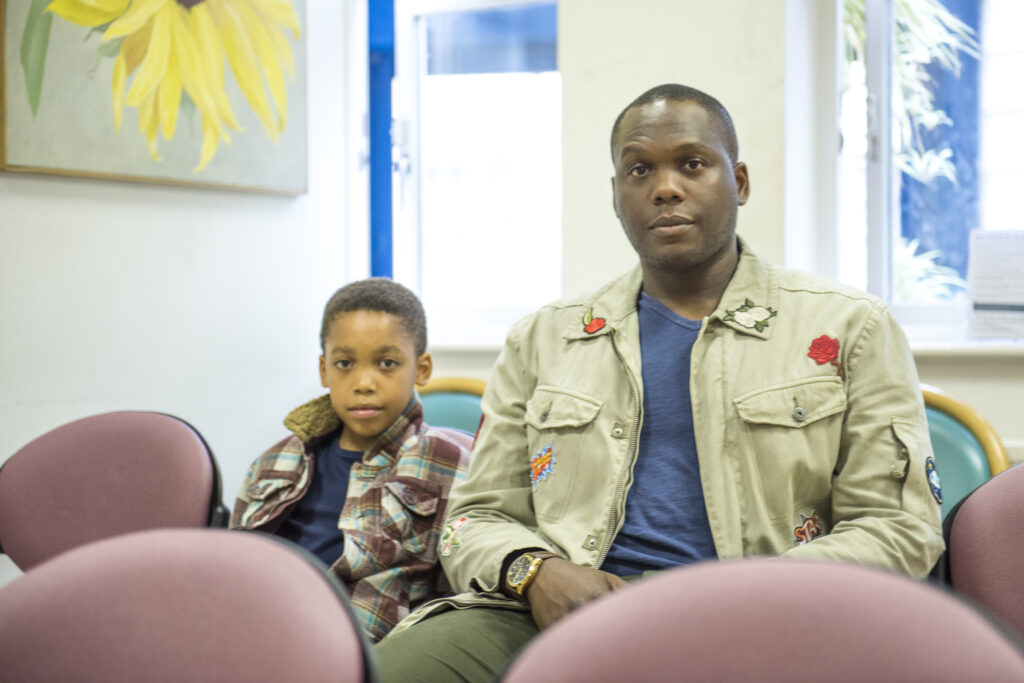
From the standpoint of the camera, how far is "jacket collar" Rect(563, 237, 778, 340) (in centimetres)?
145

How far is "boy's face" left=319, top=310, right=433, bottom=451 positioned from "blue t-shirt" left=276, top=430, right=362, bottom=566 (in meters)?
0.03

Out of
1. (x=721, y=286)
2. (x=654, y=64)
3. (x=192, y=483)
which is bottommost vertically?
(x=192, y=483)

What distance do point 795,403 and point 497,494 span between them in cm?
49

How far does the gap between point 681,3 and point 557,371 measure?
1245 millimetres

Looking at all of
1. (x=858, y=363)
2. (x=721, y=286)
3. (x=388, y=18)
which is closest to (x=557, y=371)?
(x=721, y=286)

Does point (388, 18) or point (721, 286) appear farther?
point (388, 18)

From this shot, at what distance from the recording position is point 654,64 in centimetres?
236

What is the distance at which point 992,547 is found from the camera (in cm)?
127

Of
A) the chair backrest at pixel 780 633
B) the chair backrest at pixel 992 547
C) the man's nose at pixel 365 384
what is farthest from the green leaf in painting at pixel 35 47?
the chair backrest at pixel 992 547

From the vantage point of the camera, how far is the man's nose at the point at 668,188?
1.47 meters

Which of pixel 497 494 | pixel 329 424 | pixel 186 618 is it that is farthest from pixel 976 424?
pixel 186 618

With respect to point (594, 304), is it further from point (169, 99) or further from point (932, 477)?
point (169, 99)

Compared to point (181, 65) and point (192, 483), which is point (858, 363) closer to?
point (192, 483)

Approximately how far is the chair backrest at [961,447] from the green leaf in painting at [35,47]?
201 centimetres
